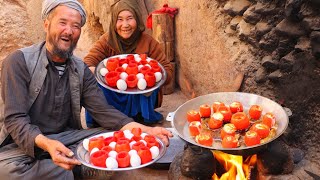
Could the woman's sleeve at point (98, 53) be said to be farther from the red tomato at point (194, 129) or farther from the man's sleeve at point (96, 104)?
the red tomato at point (194, 129)

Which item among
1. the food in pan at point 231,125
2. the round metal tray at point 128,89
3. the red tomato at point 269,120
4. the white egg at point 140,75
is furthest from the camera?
the white egg at point 140,75

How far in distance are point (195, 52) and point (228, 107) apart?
2.25 m

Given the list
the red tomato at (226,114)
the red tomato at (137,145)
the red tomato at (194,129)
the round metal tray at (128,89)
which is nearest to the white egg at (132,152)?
the red tomato at (137,145)

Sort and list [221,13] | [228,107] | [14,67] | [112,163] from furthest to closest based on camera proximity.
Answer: [221,13]
[14,67]
[228,107]
[112,163]

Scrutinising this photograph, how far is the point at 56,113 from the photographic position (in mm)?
3400

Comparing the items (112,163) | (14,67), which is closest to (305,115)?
A: (112,163)

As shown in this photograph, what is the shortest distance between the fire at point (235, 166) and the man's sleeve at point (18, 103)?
1.30 m

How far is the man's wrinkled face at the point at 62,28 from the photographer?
126 inches

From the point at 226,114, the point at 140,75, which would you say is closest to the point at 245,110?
the point at 226,114

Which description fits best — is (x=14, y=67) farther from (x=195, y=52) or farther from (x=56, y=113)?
(x=195, y=52)

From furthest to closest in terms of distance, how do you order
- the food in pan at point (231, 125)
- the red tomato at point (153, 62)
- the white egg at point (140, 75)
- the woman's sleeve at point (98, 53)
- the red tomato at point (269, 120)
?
1. the woman's sleeve at point (98, 53)
2. the red tomato at point (153, 62)
3. the white egg at point (140, 75)
4. the red tomato at point (269, 120)
5. the food in pan at point (231, 125)

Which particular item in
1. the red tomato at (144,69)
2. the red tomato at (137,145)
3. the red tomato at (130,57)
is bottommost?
the red tomato at (137,145)

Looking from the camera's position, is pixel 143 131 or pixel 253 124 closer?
pixel 253 124

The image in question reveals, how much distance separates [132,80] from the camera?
13.1 feet
